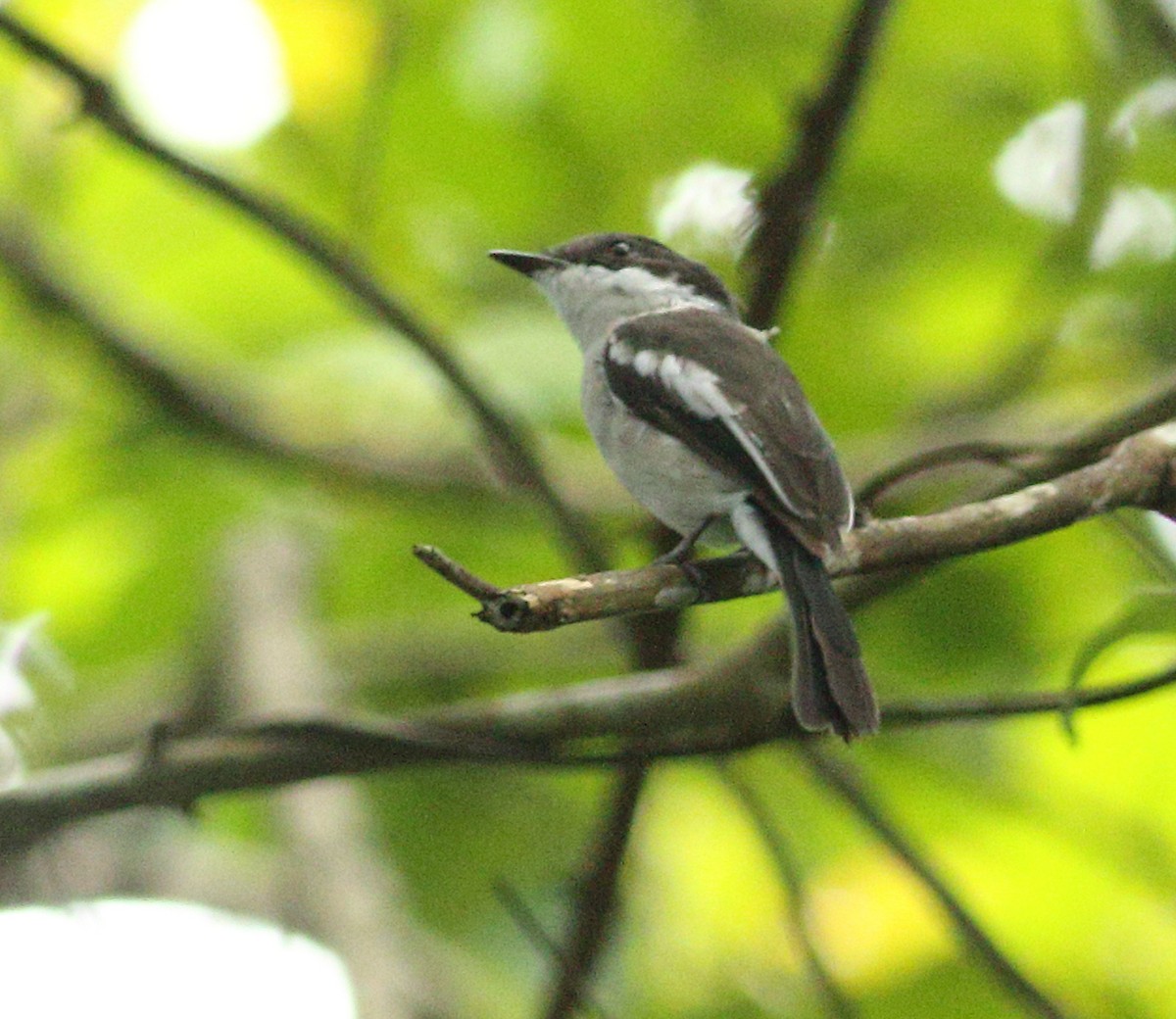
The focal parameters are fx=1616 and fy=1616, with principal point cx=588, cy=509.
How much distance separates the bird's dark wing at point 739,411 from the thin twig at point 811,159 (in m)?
0.18

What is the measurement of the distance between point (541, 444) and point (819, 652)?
242cm

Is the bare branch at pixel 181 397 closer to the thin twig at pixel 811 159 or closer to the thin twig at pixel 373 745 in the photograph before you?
the thin twig at pixel 373 745

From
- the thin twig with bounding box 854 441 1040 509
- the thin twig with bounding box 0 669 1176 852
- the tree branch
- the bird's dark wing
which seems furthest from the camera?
the thin twig with bounding box 0 669 1176 852

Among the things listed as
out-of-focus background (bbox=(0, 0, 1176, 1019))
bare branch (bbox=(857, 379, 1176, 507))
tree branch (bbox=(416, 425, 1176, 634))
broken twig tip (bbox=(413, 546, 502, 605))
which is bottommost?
out-of-focus background (bbox=(0, 0, 1176, 1019))

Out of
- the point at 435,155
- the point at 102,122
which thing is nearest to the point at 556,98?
the point at 435,155

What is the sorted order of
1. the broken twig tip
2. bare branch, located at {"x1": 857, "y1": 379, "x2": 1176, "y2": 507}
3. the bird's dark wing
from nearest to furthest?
1. the broken twig tip
2. the bird's dark wing
3. bare branch, located at {"x1": 857, "y1": 379, "x2": 1176, "y2": 507}

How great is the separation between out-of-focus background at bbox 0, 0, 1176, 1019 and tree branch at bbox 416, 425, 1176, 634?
1635 millimetres

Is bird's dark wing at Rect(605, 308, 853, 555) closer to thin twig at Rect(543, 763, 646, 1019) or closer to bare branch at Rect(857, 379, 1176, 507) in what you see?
bare branch at Rect(857, 379, 1176, 507)

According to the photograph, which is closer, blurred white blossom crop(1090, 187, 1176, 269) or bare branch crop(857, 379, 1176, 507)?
bare branch crop(857, 379, 1176, 507)

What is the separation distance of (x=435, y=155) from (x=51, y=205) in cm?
144

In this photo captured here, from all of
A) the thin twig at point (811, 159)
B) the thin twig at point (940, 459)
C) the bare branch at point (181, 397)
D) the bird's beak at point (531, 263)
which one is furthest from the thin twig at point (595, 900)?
the bare branch at point (181, 397)

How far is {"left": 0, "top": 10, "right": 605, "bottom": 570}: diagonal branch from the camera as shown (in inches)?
132

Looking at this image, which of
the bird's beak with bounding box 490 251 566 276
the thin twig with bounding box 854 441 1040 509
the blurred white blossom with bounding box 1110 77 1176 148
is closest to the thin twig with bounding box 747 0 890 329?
the thin twig with bounding box 854 441 1040 509

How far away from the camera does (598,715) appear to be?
3.21 metres
